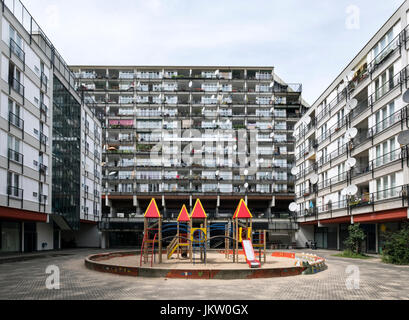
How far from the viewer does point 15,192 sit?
35.2 m

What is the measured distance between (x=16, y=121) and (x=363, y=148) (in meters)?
30.1

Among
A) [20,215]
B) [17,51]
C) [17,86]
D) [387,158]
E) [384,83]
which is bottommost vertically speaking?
[20,215]

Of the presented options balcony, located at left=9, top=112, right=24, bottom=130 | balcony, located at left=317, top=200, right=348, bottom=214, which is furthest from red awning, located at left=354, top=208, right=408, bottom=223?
balcony, located at left=9, top=112, right=24, bottom=130

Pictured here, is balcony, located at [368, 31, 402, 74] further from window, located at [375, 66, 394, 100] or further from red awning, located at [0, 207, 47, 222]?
red awning, located at [0, 207, 47, 222]

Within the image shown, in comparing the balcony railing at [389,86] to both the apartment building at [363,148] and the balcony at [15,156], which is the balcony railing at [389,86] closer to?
the apartment building at [363,148]

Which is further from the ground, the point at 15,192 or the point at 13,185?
the point at 13,185

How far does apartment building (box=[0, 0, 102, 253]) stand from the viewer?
3425cm

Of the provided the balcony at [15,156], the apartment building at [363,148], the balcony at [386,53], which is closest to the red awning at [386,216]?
the apartment building at [363,148]

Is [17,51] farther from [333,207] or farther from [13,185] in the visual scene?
[333,207]

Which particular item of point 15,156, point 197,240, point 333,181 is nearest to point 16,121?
point 15,156

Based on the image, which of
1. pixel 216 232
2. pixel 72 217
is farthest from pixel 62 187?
pixel 216 232

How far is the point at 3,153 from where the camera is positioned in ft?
109

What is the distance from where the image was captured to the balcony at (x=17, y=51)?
34688 millimetres

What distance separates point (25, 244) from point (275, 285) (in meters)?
32.0
